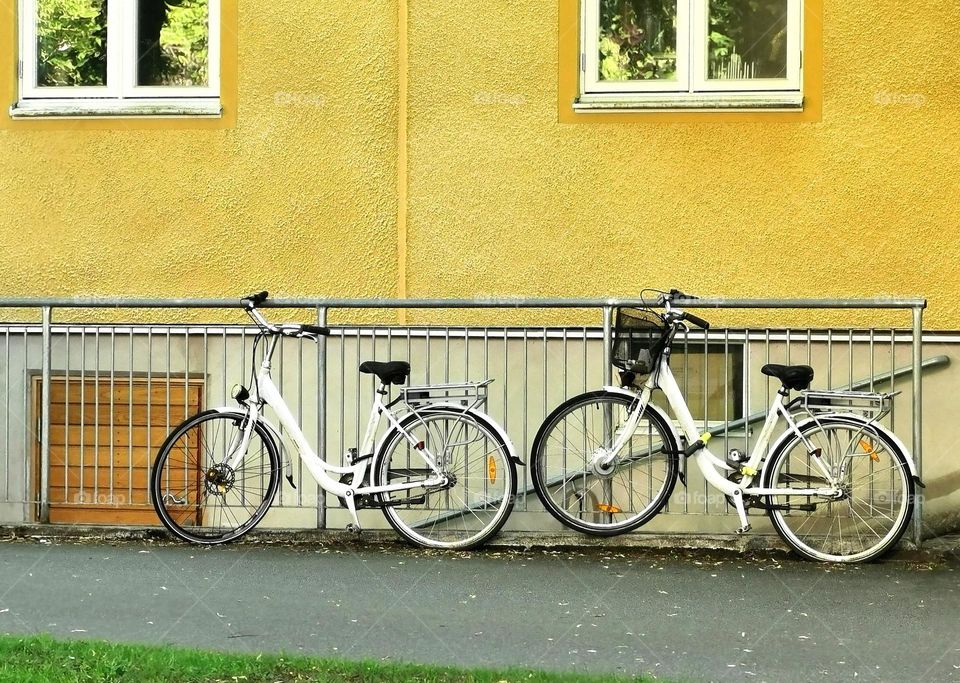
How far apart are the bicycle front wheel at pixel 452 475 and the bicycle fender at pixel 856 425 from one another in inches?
53.9

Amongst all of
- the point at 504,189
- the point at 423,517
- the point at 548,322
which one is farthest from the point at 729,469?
the point at 504,189

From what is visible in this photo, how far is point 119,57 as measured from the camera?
9.31 meters

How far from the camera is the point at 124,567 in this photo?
6.68 metres

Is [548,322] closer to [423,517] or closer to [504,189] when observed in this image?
[504,189]

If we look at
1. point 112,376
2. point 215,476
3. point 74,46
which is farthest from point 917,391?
point 74,46

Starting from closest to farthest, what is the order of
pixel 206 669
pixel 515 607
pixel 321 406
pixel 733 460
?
pixel 206 669 → pixel 515 607 → pixel 733 460 → pixel 321 406

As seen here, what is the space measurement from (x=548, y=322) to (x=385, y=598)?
10.6ft

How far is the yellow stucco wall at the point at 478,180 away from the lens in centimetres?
868

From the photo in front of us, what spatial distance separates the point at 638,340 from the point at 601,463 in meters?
0.67

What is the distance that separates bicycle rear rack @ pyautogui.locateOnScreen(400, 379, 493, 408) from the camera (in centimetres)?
686

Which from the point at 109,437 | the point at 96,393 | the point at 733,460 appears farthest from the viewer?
the point at 109,437

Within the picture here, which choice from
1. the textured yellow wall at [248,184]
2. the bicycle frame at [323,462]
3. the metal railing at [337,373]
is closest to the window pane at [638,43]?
the textured yellow wall at [248,184]

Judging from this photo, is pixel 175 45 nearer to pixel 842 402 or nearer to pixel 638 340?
pixel 638 340

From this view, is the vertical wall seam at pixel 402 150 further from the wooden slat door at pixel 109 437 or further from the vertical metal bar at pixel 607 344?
the vertical metal bar at pixel 607 344
